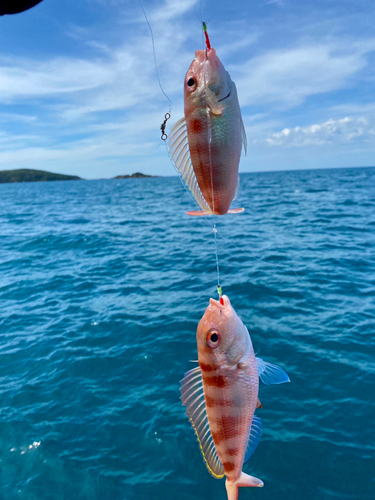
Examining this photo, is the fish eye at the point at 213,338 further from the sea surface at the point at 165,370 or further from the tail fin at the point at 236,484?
the sea surface at the point at 165,370

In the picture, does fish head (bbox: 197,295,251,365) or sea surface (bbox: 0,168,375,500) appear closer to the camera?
fish head (bbox: 197,295,251,365)

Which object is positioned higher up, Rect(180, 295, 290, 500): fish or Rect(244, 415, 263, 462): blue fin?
Rect(180, 295, 290, 500): fish

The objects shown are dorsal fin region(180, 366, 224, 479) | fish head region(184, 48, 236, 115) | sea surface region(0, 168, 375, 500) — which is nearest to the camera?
fish head region(184, 48, 236, 115)

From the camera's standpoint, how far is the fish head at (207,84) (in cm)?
221

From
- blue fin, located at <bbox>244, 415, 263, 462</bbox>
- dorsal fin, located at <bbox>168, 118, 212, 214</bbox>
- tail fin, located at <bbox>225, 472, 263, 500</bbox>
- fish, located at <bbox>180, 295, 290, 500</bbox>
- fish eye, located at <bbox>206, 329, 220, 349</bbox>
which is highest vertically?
dorsal fin, located at <bbox>168, 118, 212, 214</bbox>

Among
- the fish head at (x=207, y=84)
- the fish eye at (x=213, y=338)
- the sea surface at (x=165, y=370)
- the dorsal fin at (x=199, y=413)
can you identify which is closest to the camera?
the fish head at (x=207, y=84)

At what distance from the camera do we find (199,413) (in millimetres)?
2789

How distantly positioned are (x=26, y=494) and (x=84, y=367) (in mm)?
3535

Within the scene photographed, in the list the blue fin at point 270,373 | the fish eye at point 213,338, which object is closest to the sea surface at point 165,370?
the blue fin at point 270,373

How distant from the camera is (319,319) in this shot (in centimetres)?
1113

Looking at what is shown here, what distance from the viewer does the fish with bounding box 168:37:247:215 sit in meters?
2.23

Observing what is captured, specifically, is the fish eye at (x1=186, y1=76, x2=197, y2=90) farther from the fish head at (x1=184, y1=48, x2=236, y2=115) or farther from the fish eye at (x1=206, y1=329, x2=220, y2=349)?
the fish eye at (x1=206, y1=329, x2=220, y2=349)

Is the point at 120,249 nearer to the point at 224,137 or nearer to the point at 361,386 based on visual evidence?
the point at 361,386

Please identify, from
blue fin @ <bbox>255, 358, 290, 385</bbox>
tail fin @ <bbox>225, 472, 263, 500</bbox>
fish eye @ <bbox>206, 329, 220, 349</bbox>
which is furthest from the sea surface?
fish eye @ <bbox>206, 329, 220, 349</bbox>
